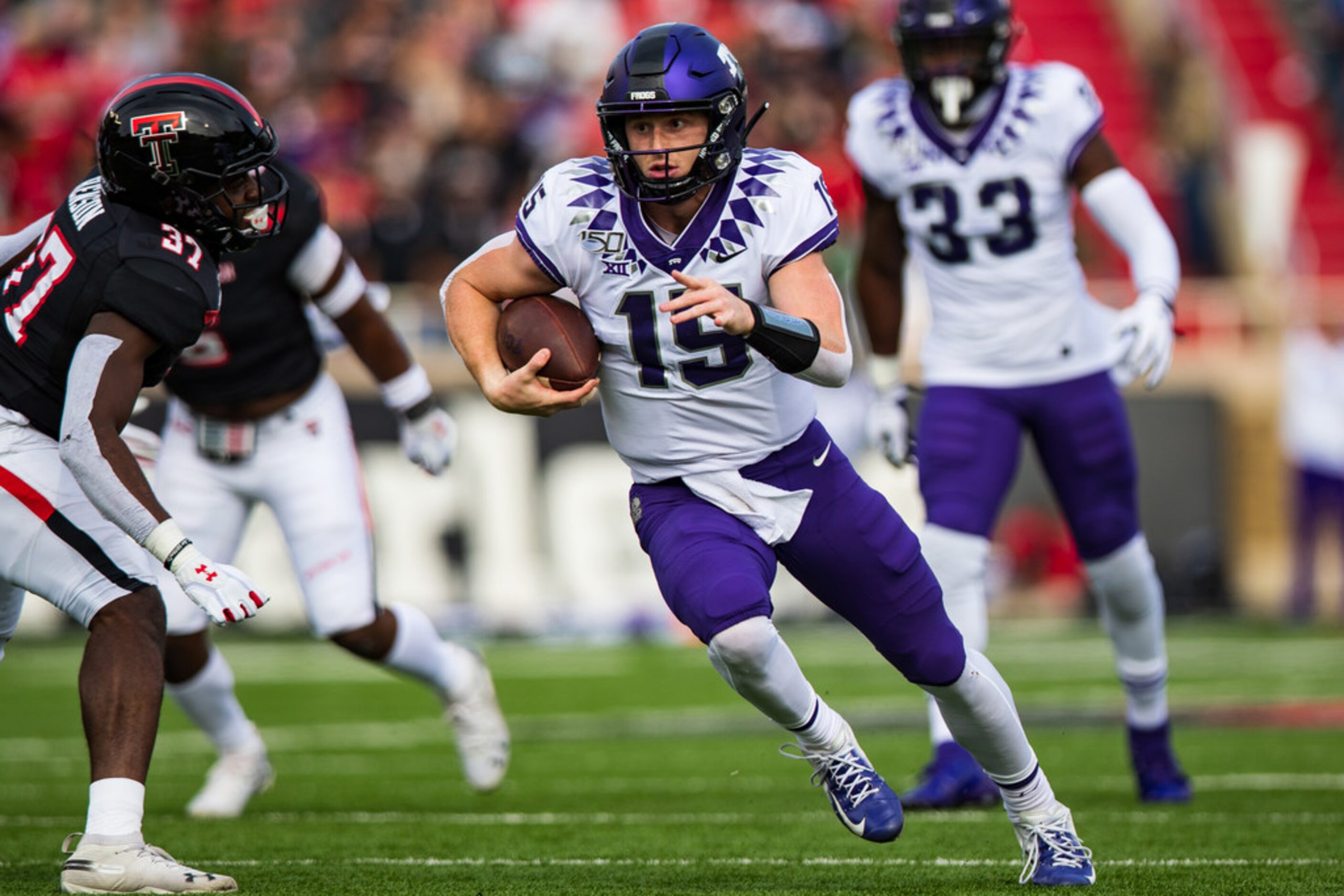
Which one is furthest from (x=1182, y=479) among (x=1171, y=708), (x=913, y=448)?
(x=913, y=448)

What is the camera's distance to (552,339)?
4.07m

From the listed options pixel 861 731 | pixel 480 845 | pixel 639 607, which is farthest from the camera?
pixel 639 607

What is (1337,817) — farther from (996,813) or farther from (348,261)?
(348,261)

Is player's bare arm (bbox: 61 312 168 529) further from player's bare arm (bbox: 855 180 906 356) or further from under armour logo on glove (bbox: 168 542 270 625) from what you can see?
player's bare arm (bbox: 855 180 906 356)

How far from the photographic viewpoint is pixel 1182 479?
12719 mm

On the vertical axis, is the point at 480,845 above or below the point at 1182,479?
above

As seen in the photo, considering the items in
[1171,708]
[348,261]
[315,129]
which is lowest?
[1171,708]

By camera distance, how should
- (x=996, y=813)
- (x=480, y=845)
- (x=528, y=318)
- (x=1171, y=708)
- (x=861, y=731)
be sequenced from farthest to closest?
(x=1171, y=708)
(x=861, y=731)
(x=996, y=813)
(x=480, y=845)
(x=528, y=318)

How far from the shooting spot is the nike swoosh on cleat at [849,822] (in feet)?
13.1

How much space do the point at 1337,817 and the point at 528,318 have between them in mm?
2540

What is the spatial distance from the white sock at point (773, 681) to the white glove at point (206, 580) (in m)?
0.92

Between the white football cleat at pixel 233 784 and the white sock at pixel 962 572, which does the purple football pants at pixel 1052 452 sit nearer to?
the white sock at pixel 962 572

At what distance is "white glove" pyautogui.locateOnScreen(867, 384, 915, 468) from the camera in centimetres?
576

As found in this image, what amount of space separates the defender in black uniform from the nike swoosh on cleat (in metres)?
1.22
